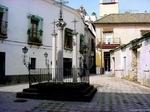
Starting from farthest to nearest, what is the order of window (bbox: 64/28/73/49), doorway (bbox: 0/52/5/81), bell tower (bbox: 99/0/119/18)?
bell tower (bbox: 99/0/119/18) → window (bbox: 64/28/73/49) → doorway (bbox: 0/52/5/81)

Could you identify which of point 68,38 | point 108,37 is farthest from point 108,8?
point 68,38

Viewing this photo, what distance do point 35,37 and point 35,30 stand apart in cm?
62

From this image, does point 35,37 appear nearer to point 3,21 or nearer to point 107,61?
point 3,21

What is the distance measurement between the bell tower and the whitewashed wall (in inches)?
770

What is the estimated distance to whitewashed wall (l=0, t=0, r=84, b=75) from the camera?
21422 millimetres

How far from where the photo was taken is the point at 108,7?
150ft

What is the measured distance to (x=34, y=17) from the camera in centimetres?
2405

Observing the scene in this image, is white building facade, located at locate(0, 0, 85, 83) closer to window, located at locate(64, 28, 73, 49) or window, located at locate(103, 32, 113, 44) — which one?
window, located at locate(64, 28, 73, 49)

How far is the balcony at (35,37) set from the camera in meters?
23.6

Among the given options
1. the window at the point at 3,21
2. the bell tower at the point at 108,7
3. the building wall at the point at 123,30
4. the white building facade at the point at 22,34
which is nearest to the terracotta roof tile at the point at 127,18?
the building wall at the point at 123,30

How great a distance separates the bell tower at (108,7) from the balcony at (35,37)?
22025 millimetres

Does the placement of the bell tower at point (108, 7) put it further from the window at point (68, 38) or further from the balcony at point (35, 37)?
the balcony at point (35, 37)

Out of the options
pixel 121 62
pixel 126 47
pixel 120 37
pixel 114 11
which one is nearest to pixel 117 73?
pixel 121 62

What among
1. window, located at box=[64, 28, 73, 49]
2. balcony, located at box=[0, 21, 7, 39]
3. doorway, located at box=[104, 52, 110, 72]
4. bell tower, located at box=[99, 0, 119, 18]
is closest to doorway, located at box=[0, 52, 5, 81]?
balcony, located at box=[0, 21, 7, 39]
